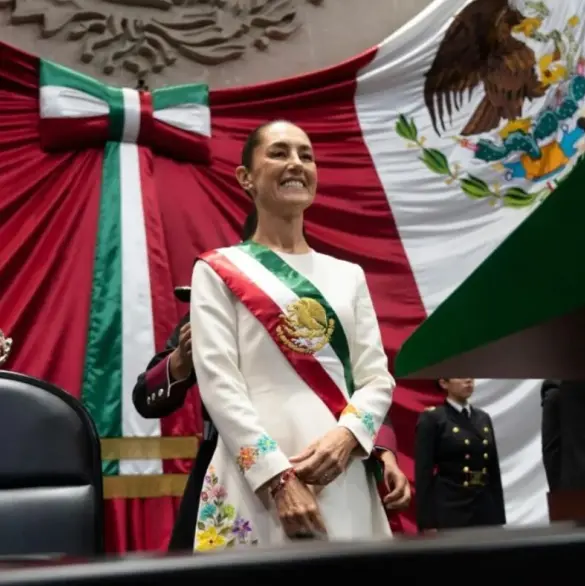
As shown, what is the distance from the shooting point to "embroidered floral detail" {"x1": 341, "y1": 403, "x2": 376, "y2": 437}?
979mm

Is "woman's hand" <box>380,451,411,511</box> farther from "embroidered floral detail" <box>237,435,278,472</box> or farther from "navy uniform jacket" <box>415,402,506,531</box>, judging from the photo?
"navy uniform jacket" <box>415,402,506,531</box>

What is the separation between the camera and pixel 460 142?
292cm

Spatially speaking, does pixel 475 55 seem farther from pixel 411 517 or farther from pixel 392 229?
pixel 411 517

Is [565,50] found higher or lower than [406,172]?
higher

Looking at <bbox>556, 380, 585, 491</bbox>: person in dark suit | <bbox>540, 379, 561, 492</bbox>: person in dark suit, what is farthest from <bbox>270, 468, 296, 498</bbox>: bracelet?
<bbox>540, 379, 561, 492</bbox>: person in dark suit

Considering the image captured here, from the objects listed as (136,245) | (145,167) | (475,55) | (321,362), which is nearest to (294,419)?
(321,362)

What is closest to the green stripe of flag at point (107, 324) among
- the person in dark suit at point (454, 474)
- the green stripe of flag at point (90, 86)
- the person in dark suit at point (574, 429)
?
the green stripe of flag at point (90, 86)

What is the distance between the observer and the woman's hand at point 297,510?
2.92 ft

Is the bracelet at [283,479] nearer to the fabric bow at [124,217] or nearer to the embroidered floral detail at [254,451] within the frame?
the embroidered floral detail at [254,451]

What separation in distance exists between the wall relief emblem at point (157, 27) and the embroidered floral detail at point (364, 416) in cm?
199

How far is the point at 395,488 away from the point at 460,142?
2.09 m

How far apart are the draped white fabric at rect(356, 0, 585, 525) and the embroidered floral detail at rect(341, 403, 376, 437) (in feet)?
5.78

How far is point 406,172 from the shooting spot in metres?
2.85

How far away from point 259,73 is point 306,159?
1710 mm
